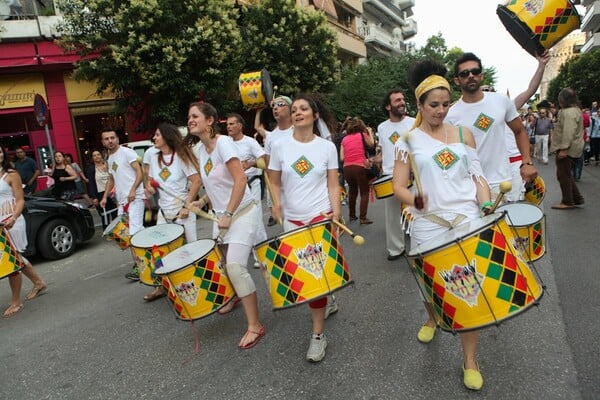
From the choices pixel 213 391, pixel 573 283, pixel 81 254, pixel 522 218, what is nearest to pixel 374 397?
pixel 213 391

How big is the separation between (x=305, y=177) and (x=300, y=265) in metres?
0.76

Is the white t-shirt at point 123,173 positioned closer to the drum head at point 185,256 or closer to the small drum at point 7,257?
the small drum at point 7,257

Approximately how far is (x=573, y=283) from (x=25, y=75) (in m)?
18.5

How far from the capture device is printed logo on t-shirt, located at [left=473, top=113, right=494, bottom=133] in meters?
3.55

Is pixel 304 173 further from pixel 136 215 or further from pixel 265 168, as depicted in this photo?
pixel 136 215

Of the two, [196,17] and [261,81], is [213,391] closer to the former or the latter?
[261,81]

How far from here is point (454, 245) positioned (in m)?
2.18

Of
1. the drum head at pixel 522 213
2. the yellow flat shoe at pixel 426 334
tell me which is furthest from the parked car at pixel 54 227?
the drum head at pixel 522 213

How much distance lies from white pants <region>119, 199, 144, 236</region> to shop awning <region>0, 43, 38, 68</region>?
13.9 m

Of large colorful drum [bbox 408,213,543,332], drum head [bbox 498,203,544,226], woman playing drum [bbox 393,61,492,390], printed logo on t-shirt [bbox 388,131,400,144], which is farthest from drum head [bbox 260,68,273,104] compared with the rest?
large colorful drum [bbox 408,213,543,332]

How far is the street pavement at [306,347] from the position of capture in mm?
2729

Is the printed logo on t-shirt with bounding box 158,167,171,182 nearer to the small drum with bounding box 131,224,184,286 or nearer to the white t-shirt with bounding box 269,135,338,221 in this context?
the small drum with bounding box 131,224,184,286

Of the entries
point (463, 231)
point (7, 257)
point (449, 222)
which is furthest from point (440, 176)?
point (7, 257)

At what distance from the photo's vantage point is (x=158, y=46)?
13641mm
